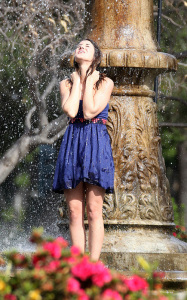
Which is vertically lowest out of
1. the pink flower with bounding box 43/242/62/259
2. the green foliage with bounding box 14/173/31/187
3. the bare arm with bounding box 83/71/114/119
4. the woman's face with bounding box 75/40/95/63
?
the green foliage with bounding box 14/173/31/187

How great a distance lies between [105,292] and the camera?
2.01m

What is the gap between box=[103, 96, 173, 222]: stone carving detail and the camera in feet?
16.5

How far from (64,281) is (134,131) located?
3.17 metres

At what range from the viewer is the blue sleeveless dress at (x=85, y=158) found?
409cm

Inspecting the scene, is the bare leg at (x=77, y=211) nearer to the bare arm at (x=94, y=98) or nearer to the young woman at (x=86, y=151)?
the young woman at (x=86, y=151)

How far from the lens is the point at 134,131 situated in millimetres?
5129

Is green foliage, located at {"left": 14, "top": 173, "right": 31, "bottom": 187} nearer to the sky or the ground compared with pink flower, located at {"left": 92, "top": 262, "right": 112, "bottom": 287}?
nearer to the ground

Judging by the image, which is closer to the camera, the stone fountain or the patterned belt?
the patterned belt

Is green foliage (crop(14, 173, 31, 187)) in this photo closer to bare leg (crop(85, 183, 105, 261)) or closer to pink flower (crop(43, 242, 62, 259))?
bare leg (crop(85, 183, 105, 261))

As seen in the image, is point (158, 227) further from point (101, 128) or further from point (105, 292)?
point (105, 292)

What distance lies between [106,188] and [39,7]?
940 cm

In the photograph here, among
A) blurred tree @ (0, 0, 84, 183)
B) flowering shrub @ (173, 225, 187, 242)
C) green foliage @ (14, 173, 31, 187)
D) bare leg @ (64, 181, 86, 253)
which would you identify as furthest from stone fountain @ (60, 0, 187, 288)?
green foliage @ (14, 173, 31, 187)

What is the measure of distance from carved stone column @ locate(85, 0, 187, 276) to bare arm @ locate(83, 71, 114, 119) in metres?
0.77

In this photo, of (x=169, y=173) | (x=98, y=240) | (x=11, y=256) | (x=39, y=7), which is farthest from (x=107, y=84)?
(x=169, y=173)
